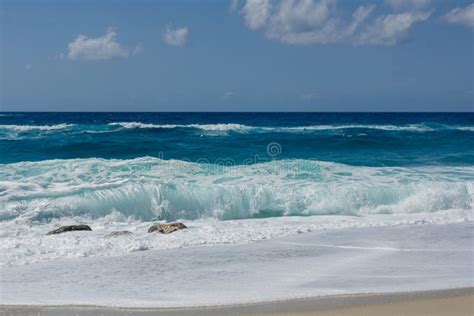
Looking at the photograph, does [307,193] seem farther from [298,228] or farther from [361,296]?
[361,296]

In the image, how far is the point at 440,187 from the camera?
44.5 feet

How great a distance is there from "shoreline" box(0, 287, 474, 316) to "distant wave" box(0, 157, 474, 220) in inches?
223

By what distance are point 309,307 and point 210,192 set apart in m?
7.44

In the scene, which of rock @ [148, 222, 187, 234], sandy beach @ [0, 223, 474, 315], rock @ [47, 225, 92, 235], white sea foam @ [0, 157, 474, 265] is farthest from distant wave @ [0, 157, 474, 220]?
sandy beach @ [0, 223, 474, 315]

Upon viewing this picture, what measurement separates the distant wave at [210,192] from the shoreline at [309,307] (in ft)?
18.6

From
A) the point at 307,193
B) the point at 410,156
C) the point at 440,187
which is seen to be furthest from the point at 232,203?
the point at 410,156

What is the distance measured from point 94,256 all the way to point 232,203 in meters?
5.26

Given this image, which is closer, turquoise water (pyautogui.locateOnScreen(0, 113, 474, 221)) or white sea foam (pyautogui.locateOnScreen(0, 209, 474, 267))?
white sea foam (pyautogui.locateOnScreen(0, 209, 474, 267))

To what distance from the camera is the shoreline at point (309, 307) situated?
5113 mm

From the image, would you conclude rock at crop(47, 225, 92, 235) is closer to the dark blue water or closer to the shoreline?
the shoreline

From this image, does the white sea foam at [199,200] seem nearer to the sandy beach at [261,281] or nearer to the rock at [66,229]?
the rock at [66,229]

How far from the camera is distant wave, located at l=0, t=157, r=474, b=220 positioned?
37.8ft

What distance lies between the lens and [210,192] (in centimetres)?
1254

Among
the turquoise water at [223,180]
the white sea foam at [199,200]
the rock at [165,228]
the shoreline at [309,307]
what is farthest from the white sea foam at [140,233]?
the shoreline at [309,307]
